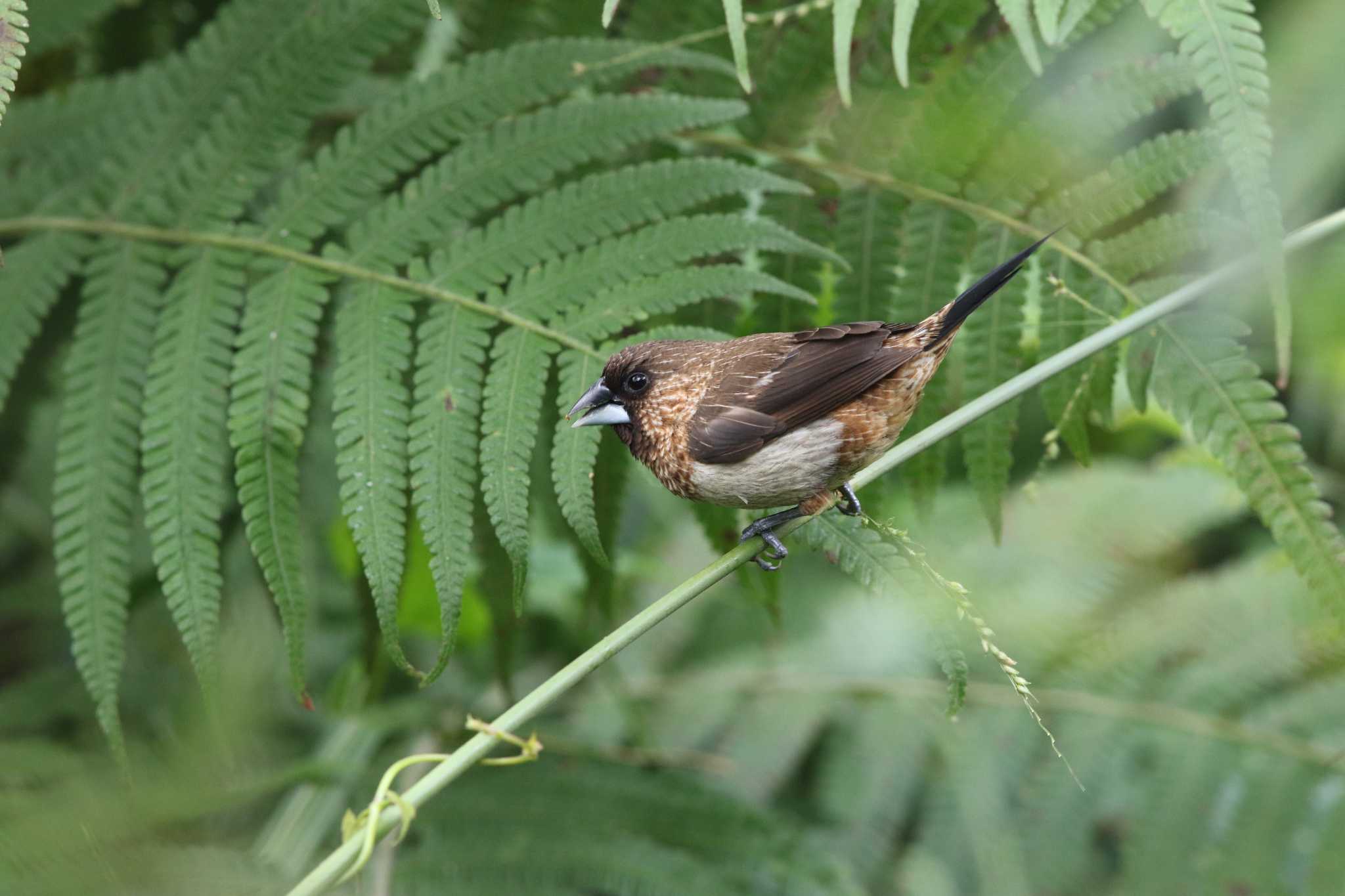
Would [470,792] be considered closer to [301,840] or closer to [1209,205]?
[301,840]

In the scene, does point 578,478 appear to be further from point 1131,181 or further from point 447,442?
point 1131,181

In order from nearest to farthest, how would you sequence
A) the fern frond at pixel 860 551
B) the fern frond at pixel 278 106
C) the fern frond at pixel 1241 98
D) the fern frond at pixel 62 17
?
the fern frond at pixel 1241 98, the fern frond at pixel 860 551, the fern frond at pixel 278 106, the fern frond at pixel 62 17

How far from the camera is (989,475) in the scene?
2379mm

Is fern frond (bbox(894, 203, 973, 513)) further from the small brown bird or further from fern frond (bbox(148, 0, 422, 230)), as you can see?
fern frond (bbox(148, 0, 422, 230))

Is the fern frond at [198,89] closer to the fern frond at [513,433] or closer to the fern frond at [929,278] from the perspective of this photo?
the fern frond at [513,433]

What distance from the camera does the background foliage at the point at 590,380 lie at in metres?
2.10

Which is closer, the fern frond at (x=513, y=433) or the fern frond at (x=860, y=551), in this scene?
the fern frond at (x=860, y=551)

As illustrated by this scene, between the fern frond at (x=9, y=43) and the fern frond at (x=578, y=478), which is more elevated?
the fern frond at (x=9, y=43)

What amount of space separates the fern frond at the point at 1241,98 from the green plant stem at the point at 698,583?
26 cm

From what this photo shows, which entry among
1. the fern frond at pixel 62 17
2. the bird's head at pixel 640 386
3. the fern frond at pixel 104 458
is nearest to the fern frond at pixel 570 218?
the bird's head at pixel 640 386

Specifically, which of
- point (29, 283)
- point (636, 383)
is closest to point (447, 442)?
point (636, 383)

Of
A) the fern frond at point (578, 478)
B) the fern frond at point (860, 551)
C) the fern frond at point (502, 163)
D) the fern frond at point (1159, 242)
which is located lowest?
the fern frond at point (860, 551)

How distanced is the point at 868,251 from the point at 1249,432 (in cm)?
85

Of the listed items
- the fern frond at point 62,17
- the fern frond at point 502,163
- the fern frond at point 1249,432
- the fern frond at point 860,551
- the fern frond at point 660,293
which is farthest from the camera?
the fern frond at point 62,17
